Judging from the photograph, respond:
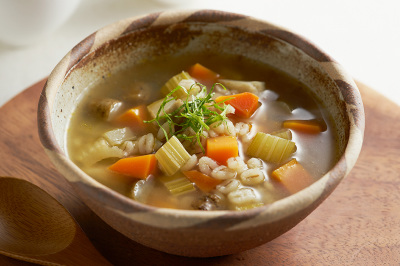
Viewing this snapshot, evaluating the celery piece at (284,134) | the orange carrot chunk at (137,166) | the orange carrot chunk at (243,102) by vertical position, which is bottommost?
the orange carrot chunk at (137,166)

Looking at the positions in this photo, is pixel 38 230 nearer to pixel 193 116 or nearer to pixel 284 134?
pixel 193 116

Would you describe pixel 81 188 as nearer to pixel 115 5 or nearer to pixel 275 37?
pixel 275 37

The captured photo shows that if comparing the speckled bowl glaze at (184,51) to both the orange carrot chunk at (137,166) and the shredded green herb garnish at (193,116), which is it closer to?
the orange carrot chunk at (137,166)

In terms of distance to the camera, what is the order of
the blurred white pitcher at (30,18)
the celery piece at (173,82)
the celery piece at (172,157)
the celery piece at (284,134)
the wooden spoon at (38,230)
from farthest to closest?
1. the blurred white pitcher at (30,18)
2. the celery piece at (173,82)
3. the celery piece at (284,134)
4. the celery piece at (172,157)
5. the wooden spoon at (38,230)

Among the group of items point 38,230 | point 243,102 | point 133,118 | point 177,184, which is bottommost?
point 38,230

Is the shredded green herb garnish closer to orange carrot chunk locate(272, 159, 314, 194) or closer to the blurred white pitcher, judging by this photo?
orange carrot chunk locate(272, 159, 314, 194)

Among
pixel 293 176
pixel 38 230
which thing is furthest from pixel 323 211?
pixel 38 230

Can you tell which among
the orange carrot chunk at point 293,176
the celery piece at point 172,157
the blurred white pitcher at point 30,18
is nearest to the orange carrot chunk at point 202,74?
the celery piece at point 172,157

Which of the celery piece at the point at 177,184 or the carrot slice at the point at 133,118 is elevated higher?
the carrot slice at the point at 133,118
